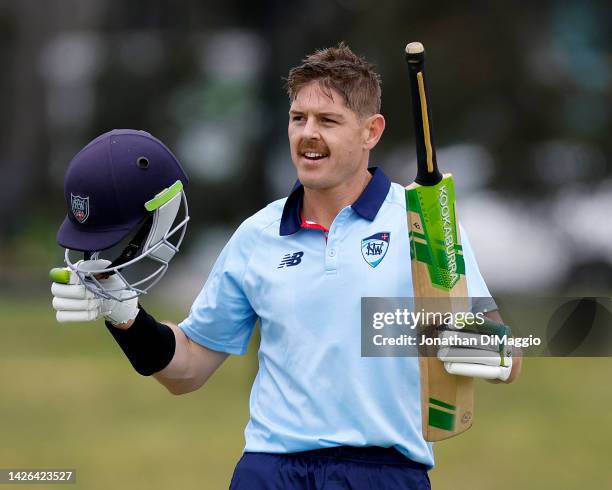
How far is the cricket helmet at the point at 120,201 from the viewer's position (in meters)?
3.61

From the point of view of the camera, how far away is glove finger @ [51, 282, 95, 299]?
142 inches

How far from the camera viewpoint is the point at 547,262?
16.5 m

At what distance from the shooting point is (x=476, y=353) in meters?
3.49

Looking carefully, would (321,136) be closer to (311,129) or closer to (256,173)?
(311,129)

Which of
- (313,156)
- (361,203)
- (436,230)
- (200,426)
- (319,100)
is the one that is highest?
(319,100)

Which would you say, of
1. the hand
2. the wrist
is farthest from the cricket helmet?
the hand

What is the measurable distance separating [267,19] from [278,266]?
1190 centimetres

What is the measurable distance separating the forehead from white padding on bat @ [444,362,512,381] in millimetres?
785

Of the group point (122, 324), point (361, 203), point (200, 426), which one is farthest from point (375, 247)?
point (200, 426)

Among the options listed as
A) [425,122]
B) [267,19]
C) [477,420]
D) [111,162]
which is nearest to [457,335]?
[425,122]

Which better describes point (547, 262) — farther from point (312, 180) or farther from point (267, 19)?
point (312, 180)

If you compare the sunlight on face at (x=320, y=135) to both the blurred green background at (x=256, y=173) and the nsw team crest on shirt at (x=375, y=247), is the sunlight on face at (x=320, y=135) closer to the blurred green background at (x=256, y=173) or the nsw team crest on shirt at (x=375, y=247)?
the nsw team crest on shirt at (x=375, y=247)

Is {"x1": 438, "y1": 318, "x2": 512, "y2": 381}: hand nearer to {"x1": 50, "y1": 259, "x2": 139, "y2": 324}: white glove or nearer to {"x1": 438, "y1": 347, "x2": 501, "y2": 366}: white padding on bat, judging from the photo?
{"x1": 438, "y1": 347, "x2": 501, "y2": 366}: white padding on bat

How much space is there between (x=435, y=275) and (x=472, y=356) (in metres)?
0.24
